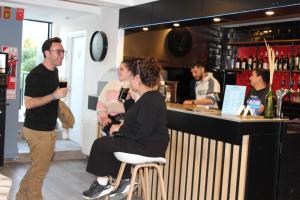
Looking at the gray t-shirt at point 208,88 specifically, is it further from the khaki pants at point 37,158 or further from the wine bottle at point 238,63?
the khaki pants at point 37,158

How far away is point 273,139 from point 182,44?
3.81m

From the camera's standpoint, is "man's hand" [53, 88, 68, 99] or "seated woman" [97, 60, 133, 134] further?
"seated woman" [97, 60, 133, 134]

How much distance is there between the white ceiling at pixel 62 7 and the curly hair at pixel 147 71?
2.70 meters

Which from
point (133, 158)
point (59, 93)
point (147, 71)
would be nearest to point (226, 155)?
point (133, 158)

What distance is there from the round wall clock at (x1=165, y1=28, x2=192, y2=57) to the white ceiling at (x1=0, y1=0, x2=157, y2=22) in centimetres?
112

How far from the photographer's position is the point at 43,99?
3289 millimetres

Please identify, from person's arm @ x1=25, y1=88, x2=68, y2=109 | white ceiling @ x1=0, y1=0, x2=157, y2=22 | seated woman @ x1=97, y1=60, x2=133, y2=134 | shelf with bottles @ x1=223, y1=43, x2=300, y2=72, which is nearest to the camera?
person's arm @ x1=25, y1=88, x2=68, y2=109

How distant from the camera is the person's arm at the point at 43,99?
3285mm

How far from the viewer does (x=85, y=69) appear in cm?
724

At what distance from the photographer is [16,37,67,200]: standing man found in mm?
3320

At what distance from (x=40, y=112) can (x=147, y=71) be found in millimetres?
982

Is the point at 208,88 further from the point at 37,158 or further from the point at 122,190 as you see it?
the point at 37,158

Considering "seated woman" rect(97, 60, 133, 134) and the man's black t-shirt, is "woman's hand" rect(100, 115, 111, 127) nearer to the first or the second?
"seated woman" rect(97, 60, 133, 134)

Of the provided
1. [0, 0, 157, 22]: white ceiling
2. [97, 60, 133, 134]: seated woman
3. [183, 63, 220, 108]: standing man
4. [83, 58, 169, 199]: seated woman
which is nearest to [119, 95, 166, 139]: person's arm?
[83, 58, 169, 199]: seated woman
